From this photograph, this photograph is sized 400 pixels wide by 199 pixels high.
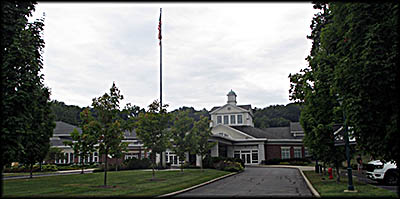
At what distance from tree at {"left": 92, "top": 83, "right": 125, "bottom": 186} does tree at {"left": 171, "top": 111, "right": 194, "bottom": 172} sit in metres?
10.9

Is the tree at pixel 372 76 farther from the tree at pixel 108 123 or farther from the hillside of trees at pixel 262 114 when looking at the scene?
the hillside of trees at pixel 262 114

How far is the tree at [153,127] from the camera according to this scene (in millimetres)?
22016

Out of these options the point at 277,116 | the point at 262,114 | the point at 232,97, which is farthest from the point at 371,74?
the point at 262,114

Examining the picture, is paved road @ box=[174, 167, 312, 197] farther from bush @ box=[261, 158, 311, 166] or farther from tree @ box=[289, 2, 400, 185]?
bush @ box=[261, 158, 311, 166]

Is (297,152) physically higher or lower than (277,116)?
lower

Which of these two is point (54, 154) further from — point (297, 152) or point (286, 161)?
point (297, 152)

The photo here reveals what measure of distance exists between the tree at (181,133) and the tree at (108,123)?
1089 centimetres

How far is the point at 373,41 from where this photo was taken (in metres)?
11.1

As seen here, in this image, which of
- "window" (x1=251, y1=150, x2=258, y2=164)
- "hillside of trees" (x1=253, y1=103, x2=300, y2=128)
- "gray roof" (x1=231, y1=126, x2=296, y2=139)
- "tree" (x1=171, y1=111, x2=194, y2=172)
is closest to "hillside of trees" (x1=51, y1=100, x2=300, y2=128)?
"hillside of trees" (x1=253, y1=103, x2=300, y2=128)

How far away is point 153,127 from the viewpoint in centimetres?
2222

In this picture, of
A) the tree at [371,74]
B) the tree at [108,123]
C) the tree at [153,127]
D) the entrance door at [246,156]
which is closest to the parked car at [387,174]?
the tree at [371,74]

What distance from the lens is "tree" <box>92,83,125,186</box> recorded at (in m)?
17.0

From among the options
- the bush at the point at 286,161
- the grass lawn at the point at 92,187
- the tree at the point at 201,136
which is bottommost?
the bush at the point at 286,161

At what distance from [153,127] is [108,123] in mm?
5331
